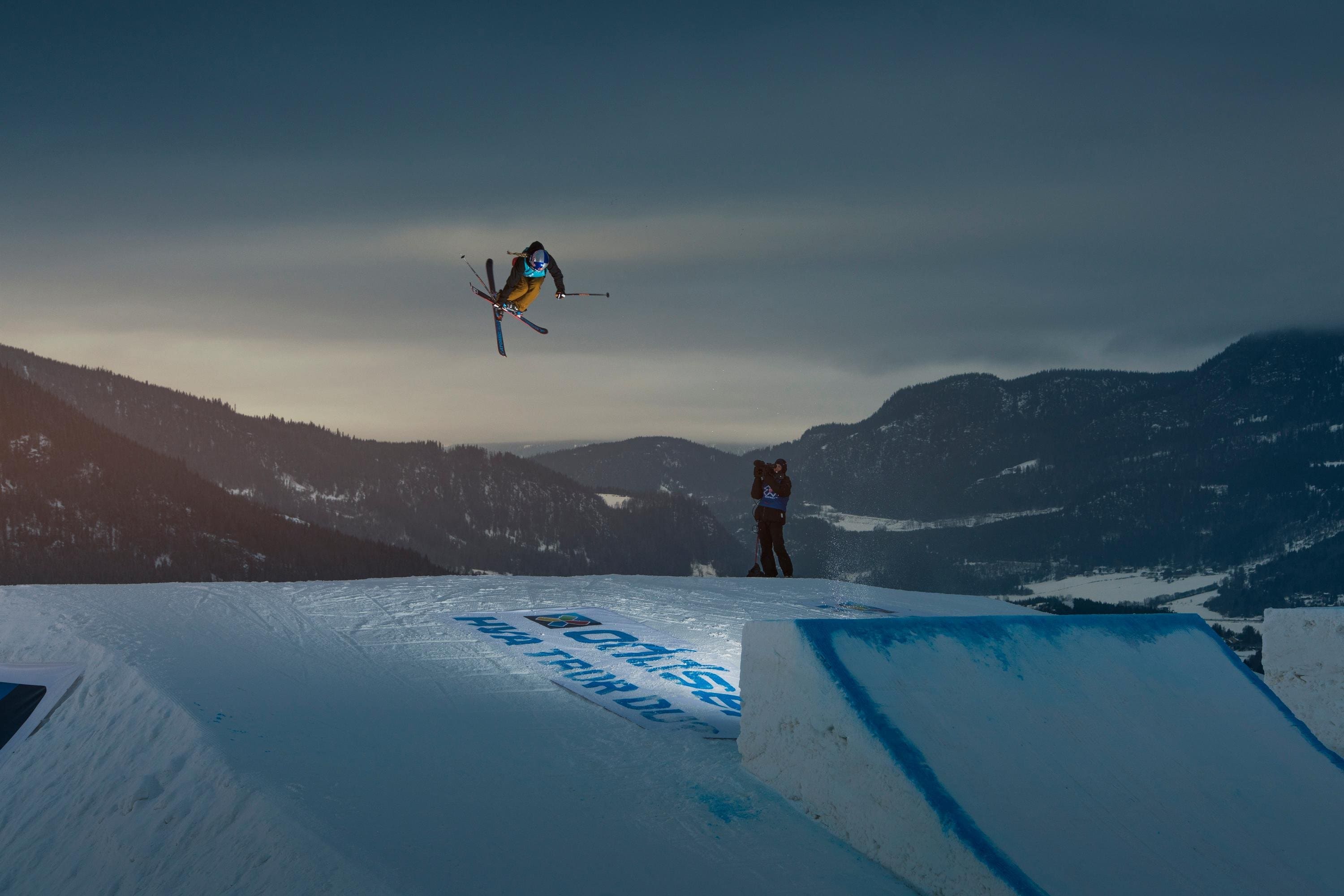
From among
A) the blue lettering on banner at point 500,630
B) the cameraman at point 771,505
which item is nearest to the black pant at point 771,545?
the cameraman at point 771,505

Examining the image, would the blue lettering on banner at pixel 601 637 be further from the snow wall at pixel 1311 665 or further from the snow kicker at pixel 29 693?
the snow wall at pixel 1311 665

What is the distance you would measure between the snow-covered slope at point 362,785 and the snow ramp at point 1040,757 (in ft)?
0.76

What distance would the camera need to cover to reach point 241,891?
120 inches

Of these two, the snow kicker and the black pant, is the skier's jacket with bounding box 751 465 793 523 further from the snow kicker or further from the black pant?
the snow kicker

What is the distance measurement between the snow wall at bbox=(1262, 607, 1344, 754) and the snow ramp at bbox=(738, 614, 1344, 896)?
4.54ft

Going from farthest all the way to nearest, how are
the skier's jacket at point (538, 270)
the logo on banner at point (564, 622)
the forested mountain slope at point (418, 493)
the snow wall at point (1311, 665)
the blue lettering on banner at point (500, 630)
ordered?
the forested mountain slope at point (418, 493)
the skier's jacket at point (538, 270)
the logo on banner at point (564, 622)
the blue lettering on banner at point (500, 630)
the snow wall at point (1311, 665)

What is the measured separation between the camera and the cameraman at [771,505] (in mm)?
11594

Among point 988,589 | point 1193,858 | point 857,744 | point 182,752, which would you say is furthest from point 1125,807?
point 988,589

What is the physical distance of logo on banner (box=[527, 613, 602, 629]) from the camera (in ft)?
23.3

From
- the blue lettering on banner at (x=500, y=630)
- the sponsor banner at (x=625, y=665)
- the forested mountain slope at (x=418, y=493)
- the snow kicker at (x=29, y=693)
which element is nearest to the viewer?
the sponsor banner at (x=625, y=665)

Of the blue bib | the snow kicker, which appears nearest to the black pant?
the blue bib

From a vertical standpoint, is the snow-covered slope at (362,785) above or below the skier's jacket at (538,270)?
below

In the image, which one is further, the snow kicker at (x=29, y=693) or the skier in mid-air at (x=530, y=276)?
the skier in mid-air at (x=530, y=276)

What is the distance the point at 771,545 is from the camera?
470 inches
